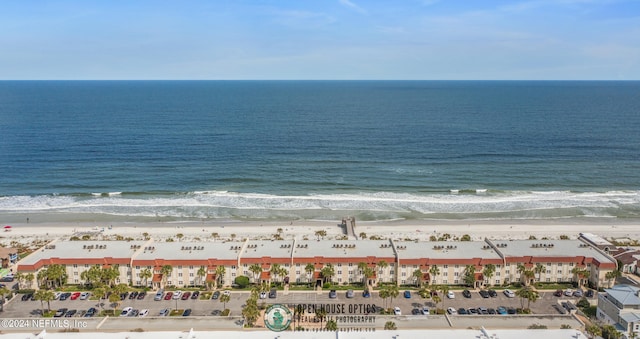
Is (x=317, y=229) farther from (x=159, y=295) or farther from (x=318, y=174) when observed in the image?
(x=318, y=174)

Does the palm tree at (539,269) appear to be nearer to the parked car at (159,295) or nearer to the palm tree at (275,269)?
the palm tree at (275,269)

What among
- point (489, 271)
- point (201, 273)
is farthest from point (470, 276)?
point (201, 273)

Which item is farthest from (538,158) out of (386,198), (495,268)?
(495,268)

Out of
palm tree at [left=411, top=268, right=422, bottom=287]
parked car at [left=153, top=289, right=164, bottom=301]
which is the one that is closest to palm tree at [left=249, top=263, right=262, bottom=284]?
parked car at [left=153, top=289, right=164, bottom=301]

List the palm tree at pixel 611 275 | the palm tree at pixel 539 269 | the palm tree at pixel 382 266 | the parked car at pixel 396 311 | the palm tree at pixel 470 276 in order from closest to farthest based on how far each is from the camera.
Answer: the parked car at pixel 396 311
the palm tree at pixel 611 275
the palm tree at pixel 470 276
the palm tree at pixel 382 266
the palm tree at pixel 539 269

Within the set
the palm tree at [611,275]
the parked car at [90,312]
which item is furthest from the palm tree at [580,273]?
the parked car at [90,312]
